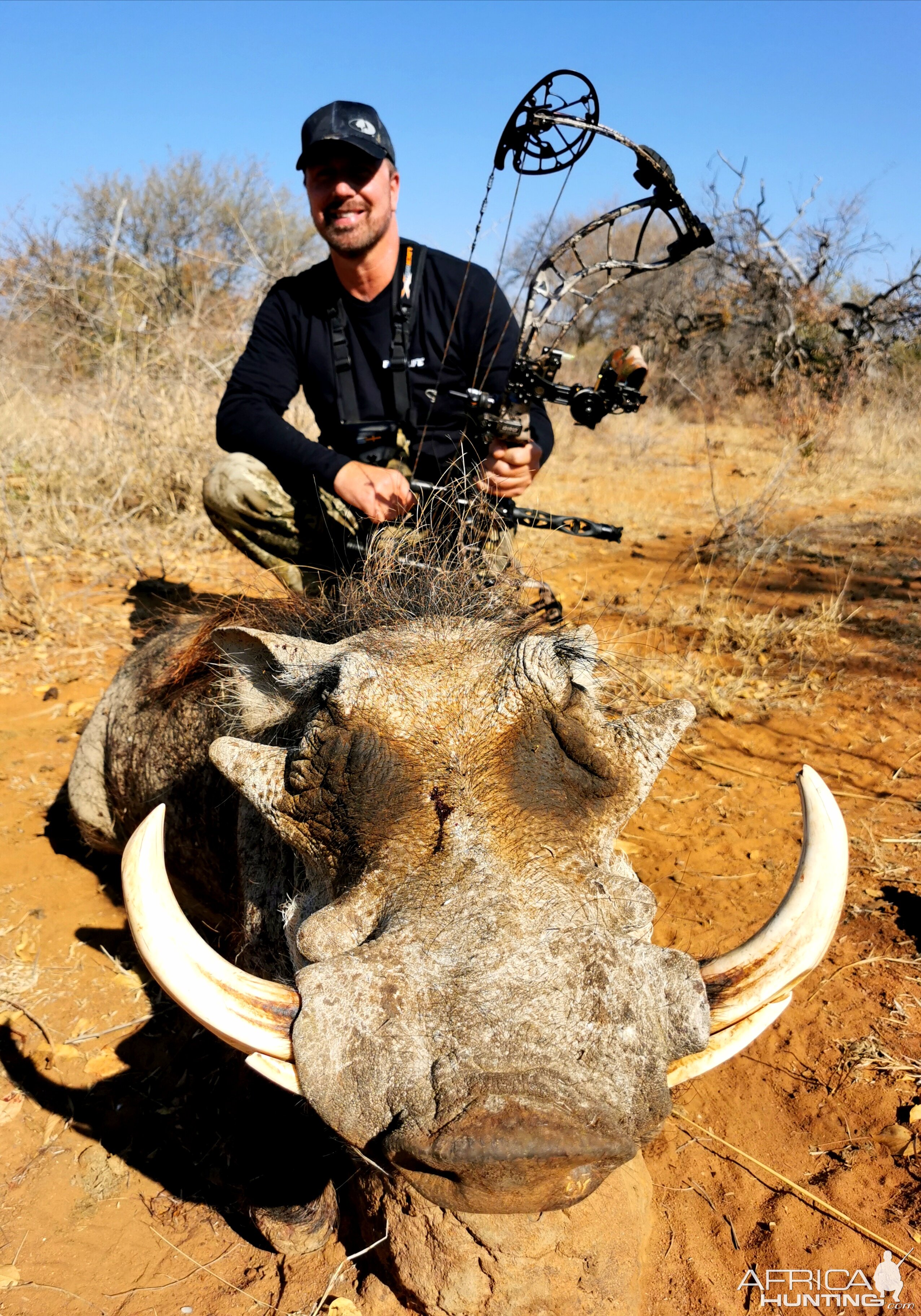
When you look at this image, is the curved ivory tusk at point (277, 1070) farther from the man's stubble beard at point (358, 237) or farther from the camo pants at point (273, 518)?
the man's stubble beard at point (358, 237)

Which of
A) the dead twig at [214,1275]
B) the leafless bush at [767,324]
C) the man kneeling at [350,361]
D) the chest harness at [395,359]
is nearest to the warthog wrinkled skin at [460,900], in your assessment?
the dead twig at [214,1275]

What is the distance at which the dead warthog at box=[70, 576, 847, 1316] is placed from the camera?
4.02 feet

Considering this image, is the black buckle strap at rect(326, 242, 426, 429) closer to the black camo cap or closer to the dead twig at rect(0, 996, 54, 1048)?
the black camo cap

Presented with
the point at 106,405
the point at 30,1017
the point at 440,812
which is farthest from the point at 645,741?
the point at 106,405

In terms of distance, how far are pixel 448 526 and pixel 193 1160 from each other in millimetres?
1880

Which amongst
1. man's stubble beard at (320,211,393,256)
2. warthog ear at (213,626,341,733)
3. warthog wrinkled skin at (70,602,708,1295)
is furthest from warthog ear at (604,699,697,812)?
man's stubble beard at (320,211,393,256)

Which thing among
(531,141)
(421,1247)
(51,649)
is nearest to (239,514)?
(51,649)

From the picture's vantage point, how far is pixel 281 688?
2.07 metres

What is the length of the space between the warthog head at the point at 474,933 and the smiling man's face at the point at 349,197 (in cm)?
240

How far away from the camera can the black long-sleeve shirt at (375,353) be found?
388cm

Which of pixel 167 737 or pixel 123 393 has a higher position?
pixel 123 393

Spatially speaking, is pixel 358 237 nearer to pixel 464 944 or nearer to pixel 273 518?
pixel 273 518

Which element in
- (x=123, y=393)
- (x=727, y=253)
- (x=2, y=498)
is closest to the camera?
(x=2, y=498)

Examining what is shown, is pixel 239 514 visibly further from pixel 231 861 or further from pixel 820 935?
pixel 820 935
